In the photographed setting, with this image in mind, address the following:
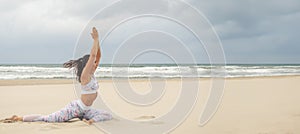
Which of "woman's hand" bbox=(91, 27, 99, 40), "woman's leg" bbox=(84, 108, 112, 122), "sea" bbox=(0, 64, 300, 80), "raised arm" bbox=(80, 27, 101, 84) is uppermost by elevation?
"sea" bbox=(0, 64, 300, 80)

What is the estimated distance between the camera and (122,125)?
6.04 m

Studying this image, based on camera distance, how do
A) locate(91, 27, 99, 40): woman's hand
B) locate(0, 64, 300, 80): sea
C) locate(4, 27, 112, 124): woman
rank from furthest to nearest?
locate(0, 64, 300, 80): sea → locate(4, 27, 112, 124): woman → locate(91, 27, 99, 40): woman's hand

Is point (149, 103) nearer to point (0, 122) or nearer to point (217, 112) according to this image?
point (217, 112)

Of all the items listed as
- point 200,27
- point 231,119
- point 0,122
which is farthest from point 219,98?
point 0,122

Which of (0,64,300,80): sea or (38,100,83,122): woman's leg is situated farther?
(0,64,300,80): sea

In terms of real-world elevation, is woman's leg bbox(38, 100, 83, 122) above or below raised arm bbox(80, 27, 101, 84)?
below

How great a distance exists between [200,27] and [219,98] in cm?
325

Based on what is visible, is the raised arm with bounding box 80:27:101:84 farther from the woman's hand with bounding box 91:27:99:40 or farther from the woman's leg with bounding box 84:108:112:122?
the woman's leg with bounding box 84:108:112:122

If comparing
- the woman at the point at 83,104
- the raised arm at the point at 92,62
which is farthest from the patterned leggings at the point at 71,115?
the raised arm at the point at 92,62

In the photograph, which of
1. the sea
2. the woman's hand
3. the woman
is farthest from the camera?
the sea

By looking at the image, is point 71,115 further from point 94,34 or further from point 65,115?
point 94,34

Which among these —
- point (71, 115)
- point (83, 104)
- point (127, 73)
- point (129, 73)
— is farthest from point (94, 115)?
point (129, 73)

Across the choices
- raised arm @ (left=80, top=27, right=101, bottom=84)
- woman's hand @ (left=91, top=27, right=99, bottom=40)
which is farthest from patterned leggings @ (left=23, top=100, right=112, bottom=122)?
woman's hand @ (left=91, top=27, right=99, bottom=40)

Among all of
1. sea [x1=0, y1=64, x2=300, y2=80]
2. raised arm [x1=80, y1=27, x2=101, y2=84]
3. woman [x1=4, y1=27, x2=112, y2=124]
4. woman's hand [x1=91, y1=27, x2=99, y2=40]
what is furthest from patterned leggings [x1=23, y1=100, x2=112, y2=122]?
sea [x1=0, y1=64, x2=300, y2=80]
